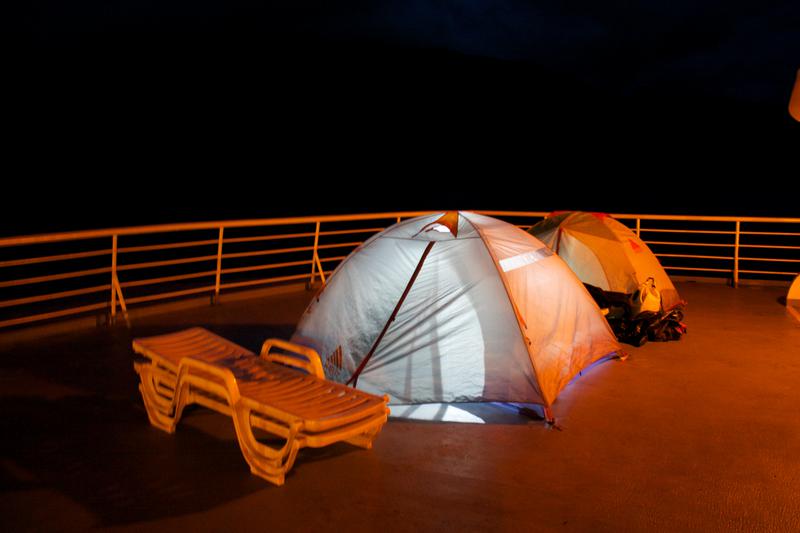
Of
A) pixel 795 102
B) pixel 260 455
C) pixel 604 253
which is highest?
pixel 795 102

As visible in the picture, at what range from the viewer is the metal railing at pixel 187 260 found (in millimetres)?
7664

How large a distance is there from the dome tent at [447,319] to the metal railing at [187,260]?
4.32 feet

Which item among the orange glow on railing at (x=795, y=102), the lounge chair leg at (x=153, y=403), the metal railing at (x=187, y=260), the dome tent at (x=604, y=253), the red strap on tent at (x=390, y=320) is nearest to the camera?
the lounge chair leg at (x=153, y=403)

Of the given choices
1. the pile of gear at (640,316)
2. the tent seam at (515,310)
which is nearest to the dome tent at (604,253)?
the pile of gear at (640,316)

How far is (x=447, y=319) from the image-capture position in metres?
5.39

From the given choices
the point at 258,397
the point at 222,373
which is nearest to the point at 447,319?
the point at 258,397

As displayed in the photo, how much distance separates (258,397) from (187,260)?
15.0 feet

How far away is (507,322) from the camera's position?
5.31 metres

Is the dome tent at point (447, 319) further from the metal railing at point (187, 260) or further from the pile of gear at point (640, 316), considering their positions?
the pile of gear at point (640, 316)

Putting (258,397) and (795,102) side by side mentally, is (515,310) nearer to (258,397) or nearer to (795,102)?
(258,397)

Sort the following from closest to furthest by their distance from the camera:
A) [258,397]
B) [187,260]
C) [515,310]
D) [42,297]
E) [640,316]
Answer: [258,397] < [515,310] < [42,297] < [640,316] < [187,260]

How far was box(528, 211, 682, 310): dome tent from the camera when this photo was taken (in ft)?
25.9

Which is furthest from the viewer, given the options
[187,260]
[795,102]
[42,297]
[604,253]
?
[795,102]

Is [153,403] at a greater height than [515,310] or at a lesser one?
lesser
